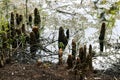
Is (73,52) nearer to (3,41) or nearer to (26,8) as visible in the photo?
(3,41)

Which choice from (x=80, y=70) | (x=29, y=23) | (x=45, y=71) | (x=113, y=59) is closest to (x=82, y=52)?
(x=80, y=70)

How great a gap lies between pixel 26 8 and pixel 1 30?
185cm

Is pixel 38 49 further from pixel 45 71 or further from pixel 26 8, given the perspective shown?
pixel 26 8

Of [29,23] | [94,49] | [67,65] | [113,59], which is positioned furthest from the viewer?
[29,23]

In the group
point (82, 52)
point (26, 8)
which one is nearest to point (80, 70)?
point (82, 52)

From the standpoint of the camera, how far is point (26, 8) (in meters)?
7.05

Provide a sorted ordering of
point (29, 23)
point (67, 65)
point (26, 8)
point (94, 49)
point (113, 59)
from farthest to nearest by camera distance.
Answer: point (26, 8) < point (29, 23) < point (94, 49) < point (113, 59) < point (67, 65)

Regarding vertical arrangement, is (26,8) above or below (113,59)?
above

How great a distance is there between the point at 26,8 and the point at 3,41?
1921 millimetres

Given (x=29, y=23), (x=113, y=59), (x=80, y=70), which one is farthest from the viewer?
(x=29, y=23)

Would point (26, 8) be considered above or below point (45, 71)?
above

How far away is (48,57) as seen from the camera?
18.2 feet

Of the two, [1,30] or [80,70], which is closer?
[80,70]

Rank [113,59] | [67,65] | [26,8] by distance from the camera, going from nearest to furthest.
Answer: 1. [67,65]
2. [113,59]
3. [26,8]
